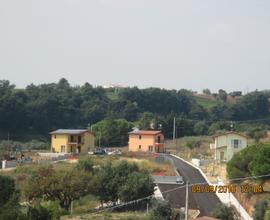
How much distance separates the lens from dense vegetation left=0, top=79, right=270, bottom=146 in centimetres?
7581

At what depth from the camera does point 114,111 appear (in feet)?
306

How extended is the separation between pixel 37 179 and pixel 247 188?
1294cm

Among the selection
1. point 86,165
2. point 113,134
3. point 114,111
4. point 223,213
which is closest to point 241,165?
point 223,213

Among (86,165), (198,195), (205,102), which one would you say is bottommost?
(198,195)

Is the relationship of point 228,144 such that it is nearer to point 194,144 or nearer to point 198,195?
point 194,144

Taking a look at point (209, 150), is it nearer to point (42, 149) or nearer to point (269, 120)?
point (42, 149)

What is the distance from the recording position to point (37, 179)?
34.2 m

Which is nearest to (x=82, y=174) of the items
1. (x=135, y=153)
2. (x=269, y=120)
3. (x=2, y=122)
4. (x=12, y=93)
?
(x=135, y=153)

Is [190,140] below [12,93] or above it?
below

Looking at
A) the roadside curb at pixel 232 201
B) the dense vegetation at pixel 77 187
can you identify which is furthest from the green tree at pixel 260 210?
the dense vegetation at pixel 77 187

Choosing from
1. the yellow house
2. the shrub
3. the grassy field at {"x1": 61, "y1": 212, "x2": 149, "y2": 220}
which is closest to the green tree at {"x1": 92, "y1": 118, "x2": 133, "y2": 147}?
the yellow house

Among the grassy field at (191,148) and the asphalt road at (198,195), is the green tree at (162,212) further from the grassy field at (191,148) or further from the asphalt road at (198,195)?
the grassy field at (191,148)

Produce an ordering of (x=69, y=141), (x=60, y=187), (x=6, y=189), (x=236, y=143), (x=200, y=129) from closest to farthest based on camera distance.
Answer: (x=6, y=189) → (x=60, y=187) → (x=236, y=143) → (x=69, y=141) → (x=200, y=129)

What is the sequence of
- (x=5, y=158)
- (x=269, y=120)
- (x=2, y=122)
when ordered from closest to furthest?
(x=5, y=158), (x=2, y=122), (x=269, y=120)
